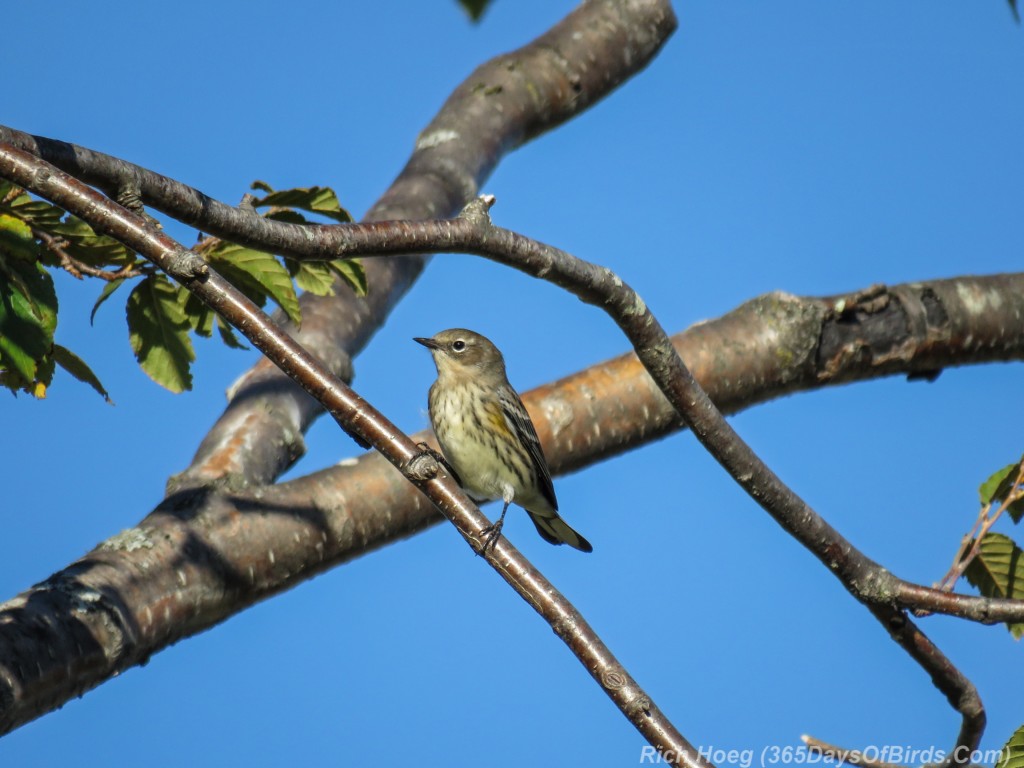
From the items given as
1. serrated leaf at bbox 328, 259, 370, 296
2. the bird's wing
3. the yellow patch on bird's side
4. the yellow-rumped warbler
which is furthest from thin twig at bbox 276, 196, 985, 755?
the yellow patch on bird's side

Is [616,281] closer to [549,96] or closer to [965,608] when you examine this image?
[965,608]

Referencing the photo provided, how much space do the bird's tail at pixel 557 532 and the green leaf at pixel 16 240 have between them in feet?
14.0

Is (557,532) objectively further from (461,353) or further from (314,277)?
(314,277)

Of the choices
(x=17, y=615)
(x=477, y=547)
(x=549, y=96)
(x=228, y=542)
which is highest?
(x=549, y=96)

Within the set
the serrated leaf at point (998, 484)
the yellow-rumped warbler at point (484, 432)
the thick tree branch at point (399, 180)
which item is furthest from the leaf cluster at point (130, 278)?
the serrated leaf at point (998, 484)

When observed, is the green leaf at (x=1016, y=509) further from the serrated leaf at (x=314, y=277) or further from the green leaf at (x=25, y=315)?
the green leaf at (x=25, y=315)

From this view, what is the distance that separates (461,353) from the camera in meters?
7.52

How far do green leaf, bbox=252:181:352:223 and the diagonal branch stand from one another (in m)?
1.03

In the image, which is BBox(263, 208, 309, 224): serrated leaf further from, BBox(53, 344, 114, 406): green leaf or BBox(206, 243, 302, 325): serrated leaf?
BBox(53, 344, 114, 406): green leaf

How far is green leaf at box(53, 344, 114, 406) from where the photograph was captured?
4.16m

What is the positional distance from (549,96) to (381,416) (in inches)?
188

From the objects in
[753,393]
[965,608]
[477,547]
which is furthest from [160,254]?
[753,393]

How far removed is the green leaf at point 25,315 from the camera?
144 inches

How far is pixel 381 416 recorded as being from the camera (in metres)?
3.56
